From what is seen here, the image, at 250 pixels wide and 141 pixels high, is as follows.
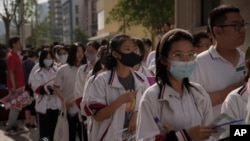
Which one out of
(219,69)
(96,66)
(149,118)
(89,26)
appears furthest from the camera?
(89,26)

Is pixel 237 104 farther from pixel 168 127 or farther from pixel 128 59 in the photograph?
pixel 128 59

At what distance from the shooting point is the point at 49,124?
6.79 meters

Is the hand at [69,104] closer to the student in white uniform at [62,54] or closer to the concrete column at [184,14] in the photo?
the student in white uniform at [62,54]

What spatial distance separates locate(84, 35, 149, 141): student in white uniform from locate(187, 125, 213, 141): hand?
1147 mm

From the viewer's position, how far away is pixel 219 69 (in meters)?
3.27

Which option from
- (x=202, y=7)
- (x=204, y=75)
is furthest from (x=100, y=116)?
(x=202, y=7)

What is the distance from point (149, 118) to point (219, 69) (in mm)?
858

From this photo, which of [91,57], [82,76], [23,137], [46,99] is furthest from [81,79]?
[23,137]

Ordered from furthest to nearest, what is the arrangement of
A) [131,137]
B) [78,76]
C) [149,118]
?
[78,76], [131,137], [149,118]

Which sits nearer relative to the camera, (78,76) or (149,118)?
(149,118)

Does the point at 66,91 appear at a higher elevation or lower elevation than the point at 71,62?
lower

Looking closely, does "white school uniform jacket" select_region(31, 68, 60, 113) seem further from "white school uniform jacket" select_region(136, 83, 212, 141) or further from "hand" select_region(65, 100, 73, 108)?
"white school uniform jacket" select_region(136, 83, 212, 141)

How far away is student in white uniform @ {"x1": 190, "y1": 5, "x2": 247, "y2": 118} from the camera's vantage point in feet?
10.6

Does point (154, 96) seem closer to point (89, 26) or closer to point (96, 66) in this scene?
point (96, 66)
